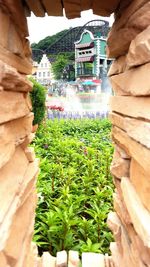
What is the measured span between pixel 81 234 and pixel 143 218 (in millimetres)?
1610

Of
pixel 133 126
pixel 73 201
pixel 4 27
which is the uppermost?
pixel 4 27

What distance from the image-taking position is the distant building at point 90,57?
89.1ft

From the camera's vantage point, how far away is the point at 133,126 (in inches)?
50.1

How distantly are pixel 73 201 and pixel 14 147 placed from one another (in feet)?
6.28

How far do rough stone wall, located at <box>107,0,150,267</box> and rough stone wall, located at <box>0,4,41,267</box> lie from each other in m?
0.49

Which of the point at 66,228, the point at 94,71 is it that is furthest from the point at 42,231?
the point at 94,71

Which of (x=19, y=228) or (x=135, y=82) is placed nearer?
(x=135, y=82)

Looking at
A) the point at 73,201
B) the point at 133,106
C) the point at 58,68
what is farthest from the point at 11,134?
the point at 58,68

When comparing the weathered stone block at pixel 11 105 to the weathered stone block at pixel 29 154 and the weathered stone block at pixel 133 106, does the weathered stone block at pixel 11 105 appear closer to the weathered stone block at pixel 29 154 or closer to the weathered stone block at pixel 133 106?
the weathered stone block at pixel 29 154

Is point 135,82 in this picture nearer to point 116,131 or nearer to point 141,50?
point 141,50

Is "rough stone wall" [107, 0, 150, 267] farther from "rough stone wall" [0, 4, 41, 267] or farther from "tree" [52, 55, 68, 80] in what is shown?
"tree" [52, 55, 68, 80]

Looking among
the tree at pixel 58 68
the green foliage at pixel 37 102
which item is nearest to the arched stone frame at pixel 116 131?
the green foliage at pixel 37 102

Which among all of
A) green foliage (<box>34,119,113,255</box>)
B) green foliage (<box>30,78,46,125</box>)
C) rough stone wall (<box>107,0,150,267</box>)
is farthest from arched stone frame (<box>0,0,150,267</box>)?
green foliage (<box>30,78,46,125</box>)

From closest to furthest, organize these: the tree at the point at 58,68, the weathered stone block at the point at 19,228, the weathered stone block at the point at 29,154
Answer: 1. the weathered stone block at the point at 19,228
2. the weathered stone block at the point at 29,154
3. the tree at the point at 58,68
